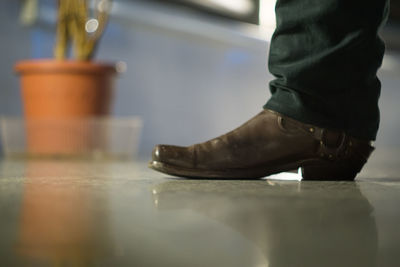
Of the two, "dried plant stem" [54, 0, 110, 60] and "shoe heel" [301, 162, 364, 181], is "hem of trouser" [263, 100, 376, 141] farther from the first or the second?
"dried plant stem" [54, 0, 110, 60]

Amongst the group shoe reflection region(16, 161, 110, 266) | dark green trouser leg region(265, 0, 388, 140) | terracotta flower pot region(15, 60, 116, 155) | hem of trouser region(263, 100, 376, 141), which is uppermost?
dark green trouser leg region(265, 0, 388, 140)

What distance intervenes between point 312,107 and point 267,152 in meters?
0.11

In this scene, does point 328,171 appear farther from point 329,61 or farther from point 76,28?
point 76,28

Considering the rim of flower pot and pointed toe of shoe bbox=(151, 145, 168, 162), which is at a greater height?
the rim of flower pot

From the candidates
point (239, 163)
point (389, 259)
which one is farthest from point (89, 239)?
point (239, 163)

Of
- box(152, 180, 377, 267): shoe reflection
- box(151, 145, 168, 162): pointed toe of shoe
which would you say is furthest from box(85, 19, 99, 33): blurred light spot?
box(152, 180, 377, 267): shoe reflection

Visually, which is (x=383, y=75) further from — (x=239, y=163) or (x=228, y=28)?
(x=239, y=163)

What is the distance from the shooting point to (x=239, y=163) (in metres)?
1.05

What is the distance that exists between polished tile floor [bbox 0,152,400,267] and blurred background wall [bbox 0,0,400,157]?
2356 millimetres

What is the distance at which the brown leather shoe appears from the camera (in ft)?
3.42

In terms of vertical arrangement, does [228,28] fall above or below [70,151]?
above

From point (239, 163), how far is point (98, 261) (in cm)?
61

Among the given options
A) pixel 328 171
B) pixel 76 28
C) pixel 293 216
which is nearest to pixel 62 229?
pixel 293 216

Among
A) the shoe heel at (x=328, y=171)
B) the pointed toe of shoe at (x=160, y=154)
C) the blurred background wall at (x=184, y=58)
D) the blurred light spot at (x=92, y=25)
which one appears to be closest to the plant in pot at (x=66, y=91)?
the blurred light spot at (x=92, y=25)
